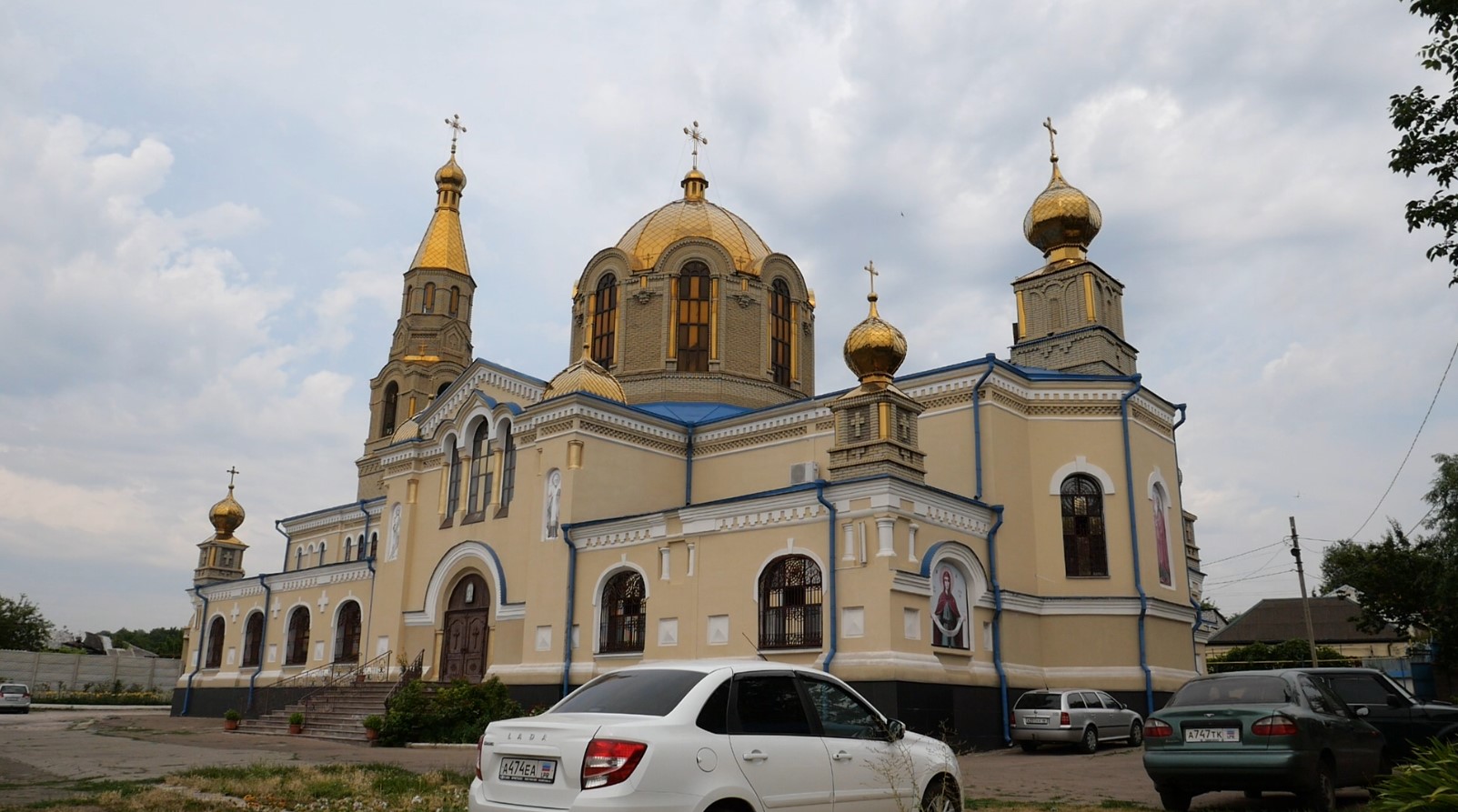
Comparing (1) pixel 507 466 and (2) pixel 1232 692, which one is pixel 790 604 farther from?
(2) pixel 1232 692

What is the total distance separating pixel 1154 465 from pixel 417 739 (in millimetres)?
14004

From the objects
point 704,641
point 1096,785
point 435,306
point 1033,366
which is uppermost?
point 435,306

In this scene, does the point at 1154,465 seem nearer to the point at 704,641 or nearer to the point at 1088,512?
the point at 1088,512

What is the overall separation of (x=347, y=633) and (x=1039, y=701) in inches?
692

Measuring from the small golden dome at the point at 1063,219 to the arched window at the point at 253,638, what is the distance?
2270 cm

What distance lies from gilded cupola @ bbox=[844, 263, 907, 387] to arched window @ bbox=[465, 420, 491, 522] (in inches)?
350

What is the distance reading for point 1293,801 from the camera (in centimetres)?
944

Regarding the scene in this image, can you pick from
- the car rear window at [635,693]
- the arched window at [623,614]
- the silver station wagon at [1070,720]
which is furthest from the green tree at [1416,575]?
the car rear window at [635,693]

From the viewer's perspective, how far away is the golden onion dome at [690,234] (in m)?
26.8

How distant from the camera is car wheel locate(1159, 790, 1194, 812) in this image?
891 centimetres

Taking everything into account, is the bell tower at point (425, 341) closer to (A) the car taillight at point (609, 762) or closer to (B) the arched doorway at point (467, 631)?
(B) the arched doorway at point (467, 631)

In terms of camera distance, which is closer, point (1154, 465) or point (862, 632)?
point (862, 632)

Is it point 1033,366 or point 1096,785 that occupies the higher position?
point 1033,366

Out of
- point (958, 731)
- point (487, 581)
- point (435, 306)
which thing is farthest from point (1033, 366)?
point (435, 306)
